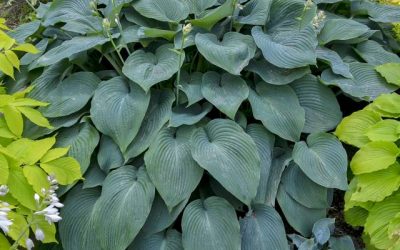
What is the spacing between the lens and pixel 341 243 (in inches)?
98.7

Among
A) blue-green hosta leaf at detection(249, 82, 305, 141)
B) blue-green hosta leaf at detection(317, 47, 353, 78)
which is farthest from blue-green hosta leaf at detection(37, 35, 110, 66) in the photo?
blue-green hosta leaf at detection(317, 47, 353, 78)

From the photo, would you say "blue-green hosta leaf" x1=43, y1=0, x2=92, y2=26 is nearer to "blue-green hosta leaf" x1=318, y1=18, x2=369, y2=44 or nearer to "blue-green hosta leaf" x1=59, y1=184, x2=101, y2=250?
"blue-green hosta leaf" x1=59, y1=184, x2=101, y2=250

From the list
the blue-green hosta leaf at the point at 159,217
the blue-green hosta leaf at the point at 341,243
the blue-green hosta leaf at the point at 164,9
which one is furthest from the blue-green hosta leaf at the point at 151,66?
the blue-green hosta leaf at the point at 341,243

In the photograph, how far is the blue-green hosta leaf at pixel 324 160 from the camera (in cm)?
250

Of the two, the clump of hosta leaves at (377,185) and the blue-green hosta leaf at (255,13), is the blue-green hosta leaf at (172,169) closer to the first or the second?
the clump of hosta leaves at (377,185)

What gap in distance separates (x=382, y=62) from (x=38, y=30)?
88.9 inches

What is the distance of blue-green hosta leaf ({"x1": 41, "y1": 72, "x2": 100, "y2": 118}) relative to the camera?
277 cm

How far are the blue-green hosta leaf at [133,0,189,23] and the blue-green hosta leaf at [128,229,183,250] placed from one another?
1.26 m

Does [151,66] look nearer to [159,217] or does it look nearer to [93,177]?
[93,177]

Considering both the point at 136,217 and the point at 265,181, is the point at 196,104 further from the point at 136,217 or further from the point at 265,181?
the point at 136,217

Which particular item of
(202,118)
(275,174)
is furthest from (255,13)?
(275,174)

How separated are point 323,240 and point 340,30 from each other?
1.37m

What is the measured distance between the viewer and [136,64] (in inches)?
110

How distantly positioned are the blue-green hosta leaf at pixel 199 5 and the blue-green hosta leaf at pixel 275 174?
997 millimetres
